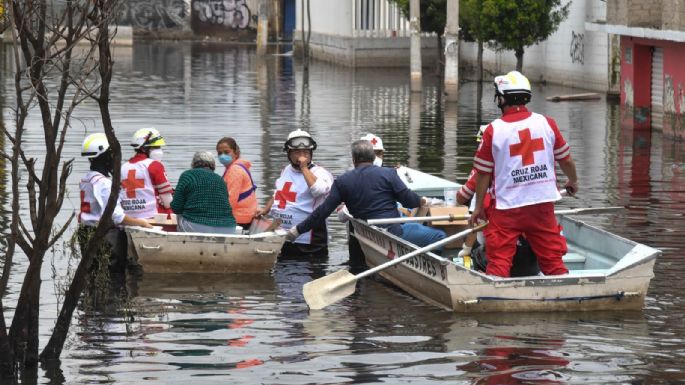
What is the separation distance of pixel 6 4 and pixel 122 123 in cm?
2346

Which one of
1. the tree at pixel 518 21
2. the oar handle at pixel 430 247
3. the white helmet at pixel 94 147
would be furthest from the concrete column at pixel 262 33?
the oar handle at pixel 430 247

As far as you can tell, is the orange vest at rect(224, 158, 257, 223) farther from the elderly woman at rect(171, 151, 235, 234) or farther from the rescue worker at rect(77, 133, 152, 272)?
the rescue worker at rect(77, 133, 152, 272)

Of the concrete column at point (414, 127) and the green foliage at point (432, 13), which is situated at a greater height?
the green foliage at point (432, 13)

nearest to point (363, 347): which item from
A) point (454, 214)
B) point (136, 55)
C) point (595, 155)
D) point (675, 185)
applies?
point (454, 214)

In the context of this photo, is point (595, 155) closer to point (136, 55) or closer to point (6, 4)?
point (6, 4)

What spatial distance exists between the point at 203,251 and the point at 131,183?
3.22 ft

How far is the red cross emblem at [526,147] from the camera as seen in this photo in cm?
1226

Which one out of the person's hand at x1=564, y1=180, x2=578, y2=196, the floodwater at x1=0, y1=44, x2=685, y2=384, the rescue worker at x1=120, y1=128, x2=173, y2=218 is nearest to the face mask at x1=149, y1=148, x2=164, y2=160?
the rescue worker at x1=120, y1=128, x2=173, y2=218

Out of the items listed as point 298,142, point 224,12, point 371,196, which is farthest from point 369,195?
point 224,12

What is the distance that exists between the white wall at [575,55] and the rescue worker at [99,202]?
30.7 metres

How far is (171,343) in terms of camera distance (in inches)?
453

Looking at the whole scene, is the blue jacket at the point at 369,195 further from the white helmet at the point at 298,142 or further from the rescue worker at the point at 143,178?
the rescue worker at the point at 143,178

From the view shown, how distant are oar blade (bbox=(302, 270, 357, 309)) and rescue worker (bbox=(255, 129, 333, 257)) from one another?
6.95 feet

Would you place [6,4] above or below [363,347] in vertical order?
above
